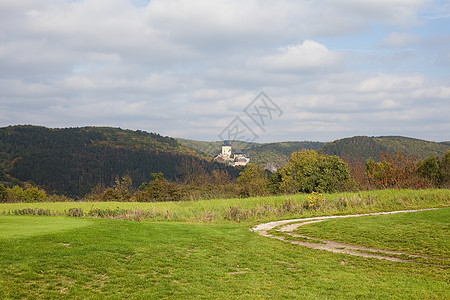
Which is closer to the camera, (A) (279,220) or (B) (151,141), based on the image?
(A) (279,220)

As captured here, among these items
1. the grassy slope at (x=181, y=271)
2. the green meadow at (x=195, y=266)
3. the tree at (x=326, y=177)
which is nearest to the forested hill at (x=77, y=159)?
the tree at (x=326, y=177)

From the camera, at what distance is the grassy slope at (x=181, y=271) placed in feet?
23.6

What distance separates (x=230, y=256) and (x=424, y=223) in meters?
10.2

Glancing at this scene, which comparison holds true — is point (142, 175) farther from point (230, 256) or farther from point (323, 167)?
point (230, 256)

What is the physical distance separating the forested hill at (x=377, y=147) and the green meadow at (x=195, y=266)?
8657 cm

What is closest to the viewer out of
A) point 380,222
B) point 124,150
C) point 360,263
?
point 360,263

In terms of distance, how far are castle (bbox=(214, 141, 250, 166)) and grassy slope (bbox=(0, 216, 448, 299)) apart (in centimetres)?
11632

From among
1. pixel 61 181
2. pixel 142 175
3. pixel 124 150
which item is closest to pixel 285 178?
pixel 142 175

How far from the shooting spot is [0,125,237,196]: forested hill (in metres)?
85.0

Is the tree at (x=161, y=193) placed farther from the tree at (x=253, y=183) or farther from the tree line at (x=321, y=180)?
the tree at (x=253, y=183)

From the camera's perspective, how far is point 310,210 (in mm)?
24891

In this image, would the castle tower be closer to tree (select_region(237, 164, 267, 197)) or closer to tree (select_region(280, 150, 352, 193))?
tree (select_region(237, 164, 267, 197))

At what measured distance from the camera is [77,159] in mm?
97375

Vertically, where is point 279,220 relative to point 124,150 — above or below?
below
